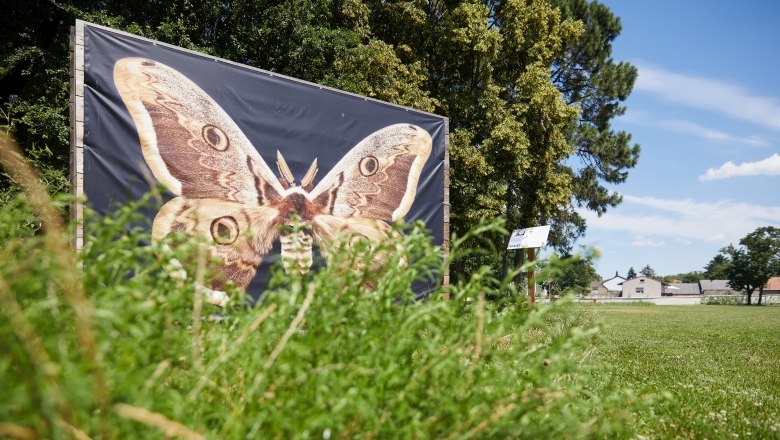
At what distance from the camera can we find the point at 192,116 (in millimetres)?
6293

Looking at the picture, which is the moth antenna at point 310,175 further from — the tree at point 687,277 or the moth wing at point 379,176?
the tree at point 687,277

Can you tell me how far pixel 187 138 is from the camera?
6.20 metres

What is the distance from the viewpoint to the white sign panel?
11055 mm

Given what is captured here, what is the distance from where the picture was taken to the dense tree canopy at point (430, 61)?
49.6 ft

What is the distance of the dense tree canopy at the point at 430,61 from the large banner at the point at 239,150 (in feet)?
26.6

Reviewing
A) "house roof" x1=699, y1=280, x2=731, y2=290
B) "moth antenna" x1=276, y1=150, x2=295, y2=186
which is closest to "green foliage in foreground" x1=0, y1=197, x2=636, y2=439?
"moth antenna" x1=276, y1=150, x2=295, y2=186

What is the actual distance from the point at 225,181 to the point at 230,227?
1.68 ft

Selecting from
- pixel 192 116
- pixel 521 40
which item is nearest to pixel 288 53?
pixel 521 40

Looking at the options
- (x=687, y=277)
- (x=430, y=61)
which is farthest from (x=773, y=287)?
(x=430, y=61)

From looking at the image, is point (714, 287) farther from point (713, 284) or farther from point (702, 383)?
point (702, 383)

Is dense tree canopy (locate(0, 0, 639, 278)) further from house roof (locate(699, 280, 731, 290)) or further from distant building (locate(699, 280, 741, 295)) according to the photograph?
house roof (locate(699, 280, 731, 290))

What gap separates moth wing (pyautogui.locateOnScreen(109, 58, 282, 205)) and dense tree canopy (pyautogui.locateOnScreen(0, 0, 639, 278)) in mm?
8090

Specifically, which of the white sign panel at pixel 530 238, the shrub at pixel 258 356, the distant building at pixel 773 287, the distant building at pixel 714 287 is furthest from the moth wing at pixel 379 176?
Answer: the distant building at pixel 714 287

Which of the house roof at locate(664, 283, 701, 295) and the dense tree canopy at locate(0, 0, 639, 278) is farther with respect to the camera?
the house roof at locate(664, 283, 701, 295)
